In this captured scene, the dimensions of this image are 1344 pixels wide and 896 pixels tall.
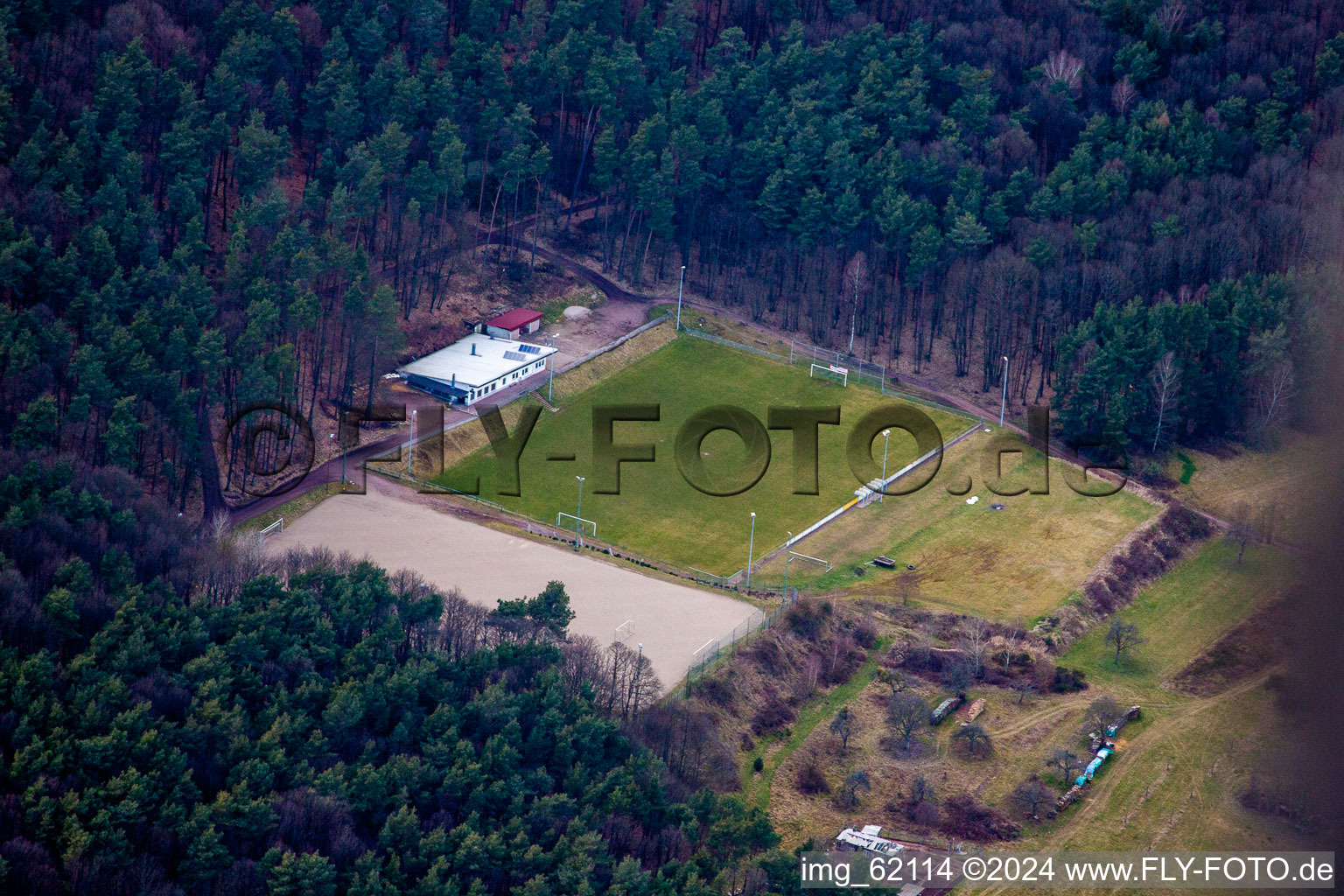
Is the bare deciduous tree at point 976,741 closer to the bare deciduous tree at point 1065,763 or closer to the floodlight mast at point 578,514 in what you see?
the bare deciduous tree at point 1065,763

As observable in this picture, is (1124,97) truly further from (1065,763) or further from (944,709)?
(1065,763)

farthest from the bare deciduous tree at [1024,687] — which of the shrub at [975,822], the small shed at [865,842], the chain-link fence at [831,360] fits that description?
the chain-link fence at [831,360]

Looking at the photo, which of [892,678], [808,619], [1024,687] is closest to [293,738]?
[808,619]

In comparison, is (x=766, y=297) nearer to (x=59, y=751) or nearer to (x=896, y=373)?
(x=896, y=373)

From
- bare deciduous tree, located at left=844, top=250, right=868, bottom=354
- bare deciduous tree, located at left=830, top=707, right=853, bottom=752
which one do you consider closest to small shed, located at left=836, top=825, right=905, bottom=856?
bare deciduous tree, located at left=830, top=707, right=853, bottom=752

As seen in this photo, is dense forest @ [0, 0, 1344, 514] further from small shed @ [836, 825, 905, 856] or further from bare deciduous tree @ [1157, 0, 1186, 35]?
small shed @ [836, 825, 905, 856]

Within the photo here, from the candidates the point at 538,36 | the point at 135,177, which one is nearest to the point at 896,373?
the point at 538,36

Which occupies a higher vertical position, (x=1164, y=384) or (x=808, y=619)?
(x=1164, y=384)
